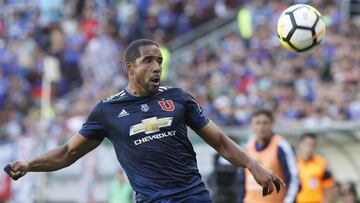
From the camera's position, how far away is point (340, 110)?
48.5ft

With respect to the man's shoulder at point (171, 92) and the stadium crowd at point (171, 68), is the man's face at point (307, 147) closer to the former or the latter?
the stadium crowd at point (171, 68)

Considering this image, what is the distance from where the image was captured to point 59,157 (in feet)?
23.1

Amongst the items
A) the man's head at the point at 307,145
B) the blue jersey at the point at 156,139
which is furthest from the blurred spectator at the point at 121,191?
the blue jersey at the point at 156,139

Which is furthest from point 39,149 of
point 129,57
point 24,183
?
point 129,57

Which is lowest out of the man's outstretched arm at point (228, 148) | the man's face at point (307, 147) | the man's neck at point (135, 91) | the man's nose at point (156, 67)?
the man's face at point (307, 147)

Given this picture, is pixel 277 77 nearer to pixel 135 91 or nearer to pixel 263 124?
pixel 263 124

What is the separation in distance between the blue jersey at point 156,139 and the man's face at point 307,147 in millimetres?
5060

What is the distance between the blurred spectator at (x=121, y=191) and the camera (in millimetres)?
15117

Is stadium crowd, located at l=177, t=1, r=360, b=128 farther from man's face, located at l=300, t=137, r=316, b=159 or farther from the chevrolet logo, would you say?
the chevrolet logo

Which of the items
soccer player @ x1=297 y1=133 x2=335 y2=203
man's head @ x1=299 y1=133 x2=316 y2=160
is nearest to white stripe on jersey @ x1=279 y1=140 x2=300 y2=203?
man's head @ x1=299 y1=133 x2=316 y2=160

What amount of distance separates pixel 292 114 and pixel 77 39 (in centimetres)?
837

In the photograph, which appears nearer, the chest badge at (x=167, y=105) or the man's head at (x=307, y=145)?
the chest badge at (x=167, y=105)

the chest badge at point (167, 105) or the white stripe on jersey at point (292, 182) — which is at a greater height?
the chest badge at point (167, 105)

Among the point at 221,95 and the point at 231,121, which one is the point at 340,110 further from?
the point at 221,95
